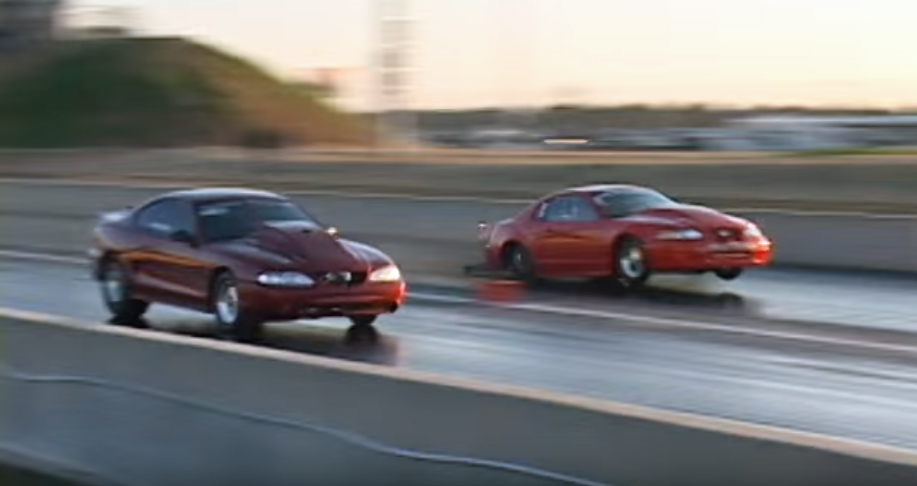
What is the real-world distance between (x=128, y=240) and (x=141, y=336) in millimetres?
8490

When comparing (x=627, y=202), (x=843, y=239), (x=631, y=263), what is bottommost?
(x=843, y=239)

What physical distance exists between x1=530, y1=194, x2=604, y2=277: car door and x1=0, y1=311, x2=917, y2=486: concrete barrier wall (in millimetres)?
11903

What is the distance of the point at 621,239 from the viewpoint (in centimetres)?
2122

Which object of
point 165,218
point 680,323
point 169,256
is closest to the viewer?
point 169,256

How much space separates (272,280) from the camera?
15547mm

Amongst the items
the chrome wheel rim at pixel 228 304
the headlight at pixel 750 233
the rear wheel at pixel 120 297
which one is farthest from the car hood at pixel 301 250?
the headlight at pixel 750 233

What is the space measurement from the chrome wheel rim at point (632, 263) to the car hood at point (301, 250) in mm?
5409

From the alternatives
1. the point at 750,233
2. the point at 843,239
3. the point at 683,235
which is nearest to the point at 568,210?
the point at 683,235

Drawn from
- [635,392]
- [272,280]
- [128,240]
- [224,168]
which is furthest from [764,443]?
[224,168]

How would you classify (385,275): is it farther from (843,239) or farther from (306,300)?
(843,239)

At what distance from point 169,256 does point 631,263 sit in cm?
642

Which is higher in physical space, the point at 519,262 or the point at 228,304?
the point at 228,304

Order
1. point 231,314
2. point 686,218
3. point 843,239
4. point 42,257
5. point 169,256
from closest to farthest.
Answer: point 231,314 → point 169,256 → point 686,218 → point 843,239 → point 42,257

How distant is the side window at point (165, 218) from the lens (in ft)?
55.3
